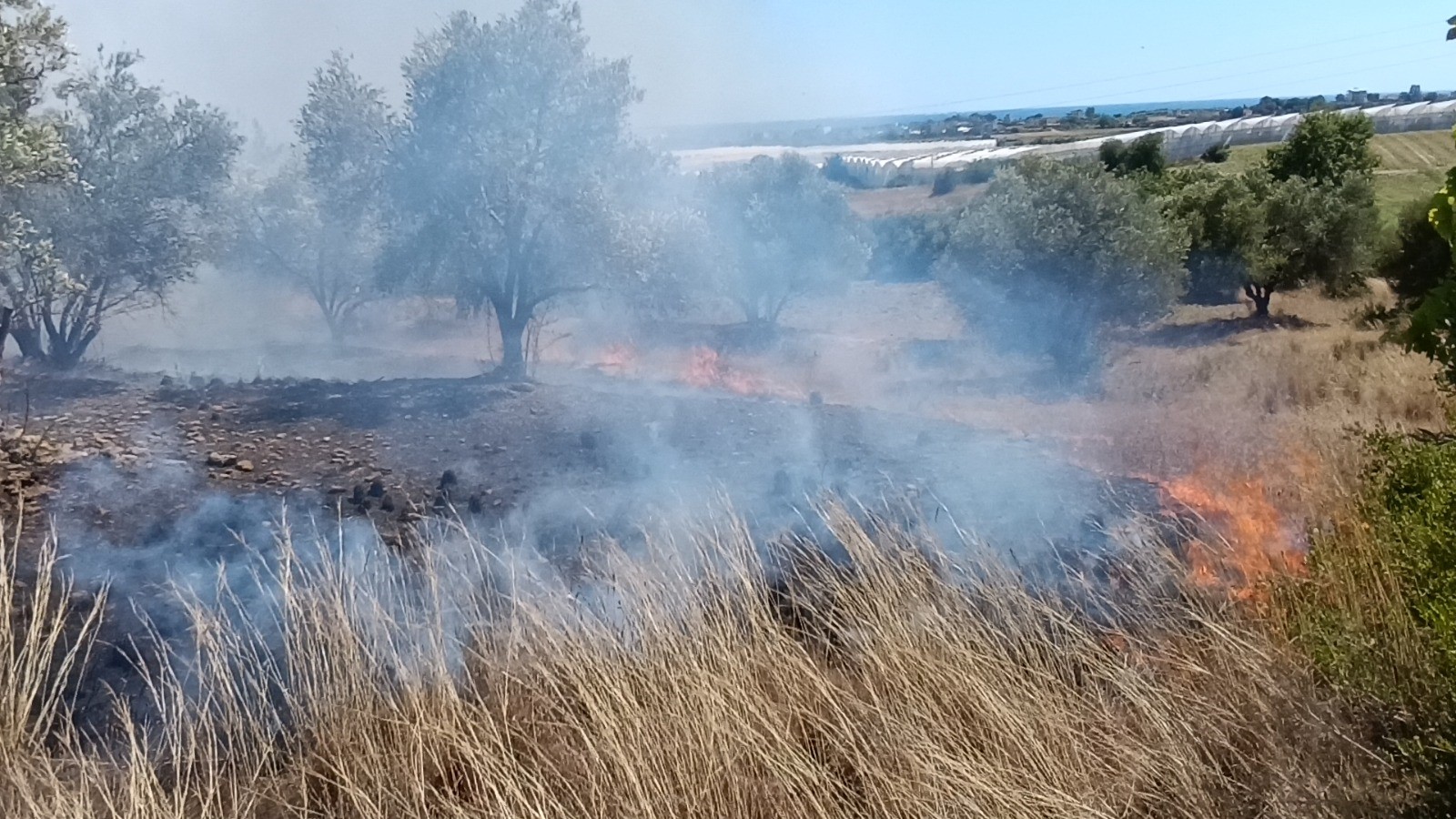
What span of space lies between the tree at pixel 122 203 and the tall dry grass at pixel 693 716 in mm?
6501

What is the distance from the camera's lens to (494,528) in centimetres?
564

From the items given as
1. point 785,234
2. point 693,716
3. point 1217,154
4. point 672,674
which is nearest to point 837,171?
point 785,234

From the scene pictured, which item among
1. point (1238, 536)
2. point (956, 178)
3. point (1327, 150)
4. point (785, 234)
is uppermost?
point (956, 178)

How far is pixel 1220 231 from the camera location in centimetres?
2062

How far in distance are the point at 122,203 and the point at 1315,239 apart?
2064 cm

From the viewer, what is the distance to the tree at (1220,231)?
2023 centimetres

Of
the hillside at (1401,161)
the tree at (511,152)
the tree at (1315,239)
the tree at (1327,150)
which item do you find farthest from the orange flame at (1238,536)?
the hillside at (1401,161)

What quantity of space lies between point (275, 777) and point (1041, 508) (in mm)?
4683

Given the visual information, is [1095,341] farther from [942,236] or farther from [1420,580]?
[1420,580]

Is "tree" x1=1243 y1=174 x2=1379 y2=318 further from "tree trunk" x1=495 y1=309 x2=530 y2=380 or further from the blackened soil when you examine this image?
"tree trunk" x1=495 y1=309 x2=530 y2=380

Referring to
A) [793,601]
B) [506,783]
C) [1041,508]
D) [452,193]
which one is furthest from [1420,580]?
[452,193]

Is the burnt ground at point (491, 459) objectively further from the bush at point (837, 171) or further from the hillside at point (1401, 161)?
the hillside at point (1401, 161)

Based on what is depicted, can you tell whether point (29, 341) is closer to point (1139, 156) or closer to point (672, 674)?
point (672, 674)

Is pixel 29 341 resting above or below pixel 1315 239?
below
